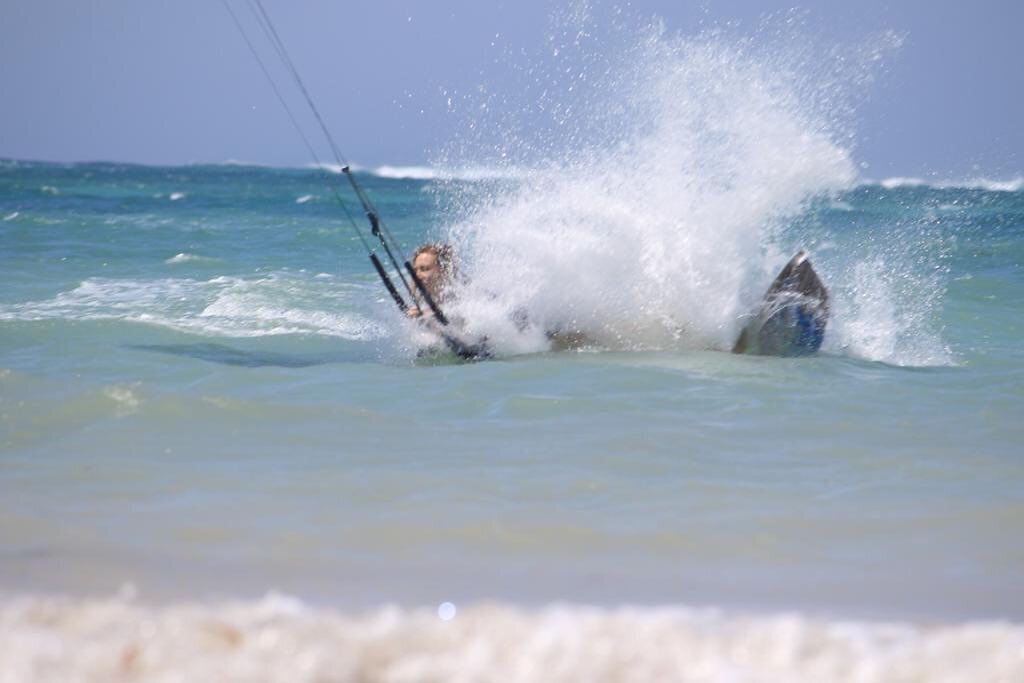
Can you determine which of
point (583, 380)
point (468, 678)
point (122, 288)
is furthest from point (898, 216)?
point (468, 678)

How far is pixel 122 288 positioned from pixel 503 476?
9945 millimetres

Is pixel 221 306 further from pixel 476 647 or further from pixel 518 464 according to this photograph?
pixel 476 647

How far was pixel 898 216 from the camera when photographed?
34906 millimetres

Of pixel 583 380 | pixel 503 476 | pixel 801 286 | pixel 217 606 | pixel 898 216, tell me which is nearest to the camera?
pixel 217 606

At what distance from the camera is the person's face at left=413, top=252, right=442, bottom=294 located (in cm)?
906

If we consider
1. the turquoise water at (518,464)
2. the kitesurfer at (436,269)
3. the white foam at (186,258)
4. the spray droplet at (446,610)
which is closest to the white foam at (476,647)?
the spray droplet at (446,610)

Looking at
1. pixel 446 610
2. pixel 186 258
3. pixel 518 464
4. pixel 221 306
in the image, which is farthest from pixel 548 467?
pixel 186 258

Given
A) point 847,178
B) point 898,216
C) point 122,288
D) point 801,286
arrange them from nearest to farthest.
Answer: point 801,286
point 847,178
point 122,288
point 898,216

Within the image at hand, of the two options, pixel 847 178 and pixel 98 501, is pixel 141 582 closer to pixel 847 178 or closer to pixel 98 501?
pixel 98 501

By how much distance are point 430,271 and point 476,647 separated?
6.33 metres

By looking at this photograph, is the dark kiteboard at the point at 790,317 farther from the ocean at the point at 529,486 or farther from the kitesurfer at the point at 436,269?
the kitesurfer at the point at 436,269

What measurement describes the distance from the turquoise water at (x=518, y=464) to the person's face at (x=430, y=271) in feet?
1.24

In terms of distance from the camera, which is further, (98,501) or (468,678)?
(98,501)

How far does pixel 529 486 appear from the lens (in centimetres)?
492
